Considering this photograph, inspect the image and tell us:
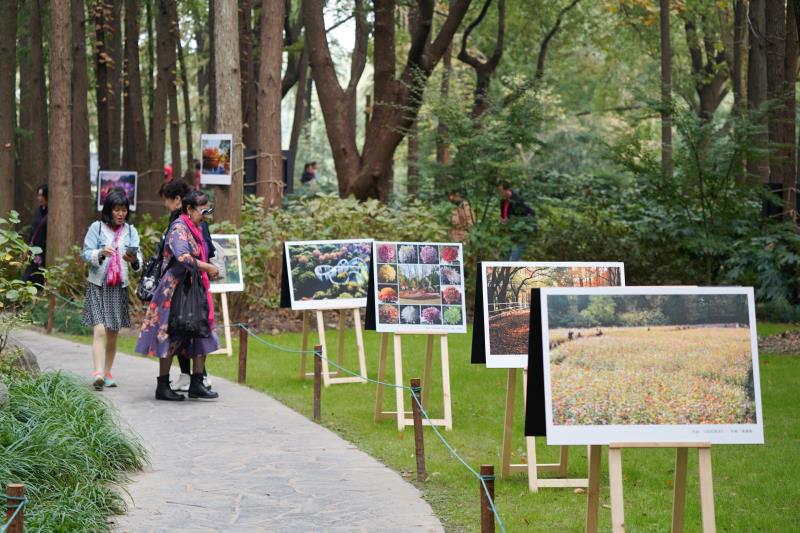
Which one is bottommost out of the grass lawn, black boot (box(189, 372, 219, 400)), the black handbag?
the grass lawn

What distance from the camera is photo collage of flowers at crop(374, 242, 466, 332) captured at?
12133 millimetres

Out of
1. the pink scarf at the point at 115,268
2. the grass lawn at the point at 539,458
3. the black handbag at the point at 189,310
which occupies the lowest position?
the grass lawn at the point at 539,458

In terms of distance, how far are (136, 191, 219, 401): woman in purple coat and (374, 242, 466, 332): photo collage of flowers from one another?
70.7 inches

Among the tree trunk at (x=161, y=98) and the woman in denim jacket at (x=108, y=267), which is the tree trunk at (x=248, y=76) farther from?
the woman in denim jacket at (x=108, y=267)

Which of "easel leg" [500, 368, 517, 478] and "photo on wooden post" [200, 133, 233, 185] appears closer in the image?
"easel leg" [500, 368, 517, 478]

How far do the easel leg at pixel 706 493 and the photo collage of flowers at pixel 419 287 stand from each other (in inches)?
232

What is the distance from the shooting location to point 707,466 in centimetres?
630

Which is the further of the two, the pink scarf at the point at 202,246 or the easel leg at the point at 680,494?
the pink scarf at the point at 202,246

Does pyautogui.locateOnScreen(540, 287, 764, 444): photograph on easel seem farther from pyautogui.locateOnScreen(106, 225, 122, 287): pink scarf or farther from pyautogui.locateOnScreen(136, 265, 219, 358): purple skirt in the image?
pyautogui.locateOnScreen(106, 225, 122, 287): pink scarf

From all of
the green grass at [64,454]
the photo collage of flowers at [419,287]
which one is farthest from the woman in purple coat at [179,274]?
the green grass at [64,454]

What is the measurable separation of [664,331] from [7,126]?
19895mm

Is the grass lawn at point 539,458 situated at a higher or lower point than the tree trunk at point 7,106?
lower

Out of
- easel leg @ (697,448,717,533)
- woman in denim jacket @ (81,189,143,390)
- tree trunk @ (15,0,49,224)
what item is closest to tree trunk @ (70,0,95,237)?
tree trunk @ (15,0,49,224)

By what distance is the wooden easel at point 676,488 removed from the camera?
19.8 feet
